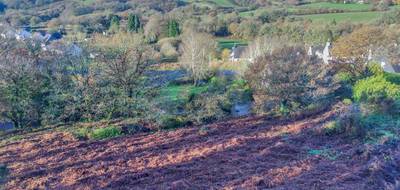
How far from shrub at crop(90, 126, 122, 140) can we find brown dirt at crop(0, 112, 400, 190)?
742mm

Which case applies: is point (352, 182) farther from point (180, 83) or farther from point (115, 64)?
point (180, 83)

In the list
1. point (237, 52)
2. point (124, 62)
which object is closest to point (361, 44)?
point (237, 52)

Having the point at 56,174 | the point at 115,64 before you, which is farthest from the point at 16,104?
the point at 56,174

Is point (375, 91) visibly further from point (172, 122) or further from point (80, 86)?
point (80, 86)

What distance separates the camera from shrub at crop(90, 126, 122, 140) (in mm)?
13000

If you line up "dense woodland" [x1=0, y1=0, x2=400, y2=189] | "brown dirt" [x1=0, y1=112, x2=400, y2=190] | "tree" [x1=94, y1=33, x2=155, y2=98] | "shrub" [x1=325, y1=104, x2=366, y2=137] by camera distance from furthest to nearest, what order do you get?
"tree" [x1=94, y1=33, x2=155, y2=98] < "dense woodland" [x1=0, y1=0, x2=400, y2=189] < "shrub" [x1=325, y1=104, x2=366, y2=137] < "brown dirt" [x1=0, y1=112, x2=400, y2=190]

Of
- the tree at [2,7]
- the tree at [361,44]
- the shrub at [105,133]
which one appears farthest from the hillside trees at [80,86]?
the tree at [2,7]

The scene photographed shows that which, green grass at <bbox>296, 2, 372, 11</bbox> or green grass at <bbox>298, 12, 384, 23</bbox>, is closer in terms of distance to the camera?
green grass at <bbox>298, 12, 384, 23</bbox>

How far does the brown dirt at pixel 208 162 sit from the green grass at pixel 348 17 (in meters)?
36.5

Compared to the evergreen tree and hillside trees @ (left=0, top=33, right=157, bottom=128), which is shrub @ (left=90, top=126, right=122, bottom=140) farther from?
the evergreen tree

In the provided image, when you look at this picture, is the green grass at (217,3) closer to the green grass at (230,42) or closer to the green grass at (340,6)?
the green grass at (340,6)

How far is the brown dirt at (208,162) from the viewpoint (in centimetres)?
799

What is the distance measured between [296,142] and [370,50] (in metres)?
15.5

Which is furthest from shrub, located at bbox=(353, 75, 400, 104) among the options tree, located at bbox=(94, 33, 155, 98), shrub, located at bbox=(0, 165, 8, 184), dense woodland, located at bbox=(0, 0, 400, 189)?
shrub, located at bbox=(0, 165, 8, 184)
